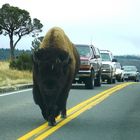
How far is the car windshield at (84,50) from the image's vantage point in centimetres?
2706

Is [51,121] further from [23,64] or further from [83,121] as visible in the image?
[23,64]

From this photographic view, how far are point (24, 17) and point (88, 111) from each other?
64.0 m

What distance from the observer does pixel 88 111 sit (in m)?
15.1

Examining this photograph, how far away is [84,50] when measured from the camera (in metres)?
27.4

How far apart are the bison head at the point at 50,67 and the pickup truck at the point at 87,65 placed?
14843 millimetres

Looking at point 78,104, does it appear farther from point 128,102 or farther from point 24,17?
point 24,17

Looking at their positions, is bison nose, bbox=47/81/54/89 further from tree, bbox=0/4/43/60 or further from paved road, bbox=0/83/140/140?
tree, bbox=0/4/43/60

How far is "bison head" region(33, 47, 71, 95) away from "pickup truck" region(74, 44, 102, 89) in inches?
584

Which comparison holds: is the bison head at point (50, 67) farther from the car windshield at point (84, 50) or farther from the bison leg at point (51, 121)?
the car windshield at point (84, 50)

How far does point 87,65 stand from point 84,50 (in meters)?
1.08

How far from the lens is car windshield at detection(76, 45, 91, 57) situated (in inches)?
1065

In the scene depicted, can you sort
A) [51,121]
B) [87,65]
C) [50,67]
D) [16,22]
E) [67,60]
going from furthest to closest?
[16,22]
[87,65]
[51,121]
[67,60]
[50,67]

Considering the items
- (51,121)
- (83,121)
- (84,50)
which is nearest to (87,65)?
(84,50)

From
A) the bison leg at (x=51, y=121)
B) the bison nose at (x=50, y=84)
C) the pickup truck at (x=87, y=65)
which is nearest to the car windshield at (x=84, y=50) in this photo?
the pickup truck at (x=87, y=65)
